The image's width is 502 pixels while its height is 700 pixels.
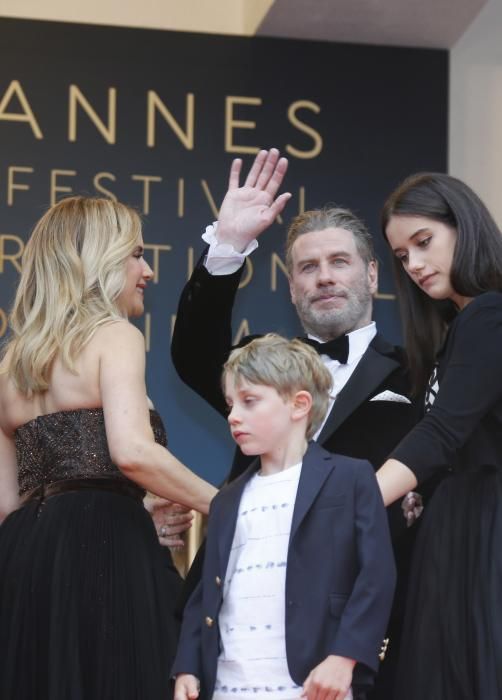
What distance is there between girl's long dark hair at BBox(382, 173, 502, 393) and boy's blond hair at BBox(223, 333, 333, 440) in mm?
409

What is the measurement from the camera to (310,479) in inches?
117

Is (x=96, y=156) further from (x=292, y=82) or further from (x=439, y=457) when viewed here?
(x=439, y=457)

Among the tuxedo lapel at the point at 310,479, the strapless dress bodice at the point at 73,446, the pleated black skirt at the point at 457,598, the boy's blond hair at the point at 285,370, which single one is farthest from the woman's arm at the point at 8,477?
the pleated black skirt at the point at 457,598

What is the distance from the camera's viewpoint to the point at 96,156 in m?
6.35

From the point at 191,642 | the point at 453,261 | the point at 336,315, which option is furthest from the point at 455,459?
the point at 336,315

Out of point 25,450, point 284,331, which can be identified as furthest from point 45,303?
point 284,331

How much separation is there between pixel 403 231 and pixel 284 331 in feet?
9.94

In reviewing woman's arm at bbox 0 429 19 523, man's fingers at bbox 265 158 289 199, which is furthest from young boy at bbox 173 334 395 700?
woman's arm at bbox 0 429 19 523

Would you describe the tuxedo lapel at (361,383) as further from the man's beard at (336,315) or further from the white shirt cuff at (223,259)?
the white shirt cuff at (223,259)

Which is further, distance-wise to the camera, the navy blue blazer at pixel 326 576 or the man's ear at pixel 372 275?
the man's ear at pixel 372 275

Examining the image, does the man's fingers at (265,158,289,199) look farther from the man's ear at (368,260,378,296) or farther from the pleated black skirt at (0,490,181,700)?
the pleated black skirt at (0,490,181,700)

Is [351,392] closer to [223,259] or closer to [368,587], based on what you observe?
[223,259]

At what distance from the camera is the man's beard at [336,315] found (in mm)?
3943

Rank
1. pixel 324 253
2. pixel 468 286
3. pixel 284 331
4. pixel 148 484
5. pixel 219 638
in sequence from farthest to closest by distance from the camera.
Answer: pixel 284 331
pixel 324 253
pixel 148 484
pixel 468 286
pixel 219 638
